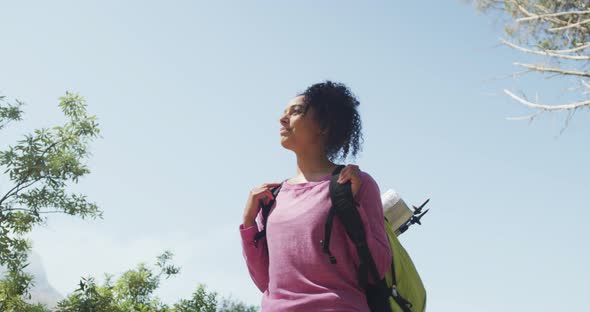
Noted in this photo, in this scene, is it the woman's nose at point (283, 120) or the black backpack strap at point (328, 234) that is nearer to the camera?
the black backpack strap at point (328, 234)

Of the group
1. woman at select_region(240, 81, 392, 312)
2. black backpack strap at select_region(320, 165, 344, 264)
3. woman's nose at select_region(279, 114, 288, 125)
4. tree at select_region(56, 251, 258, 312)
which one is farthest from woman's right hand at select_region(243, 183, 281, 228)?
tree at select_region(56, 251, 258, 312)

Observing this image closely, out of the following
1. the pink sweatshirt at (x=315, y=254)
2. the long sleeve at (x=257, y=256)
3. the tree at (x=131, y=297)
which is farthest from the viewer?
the tree at (x=131, y=297)

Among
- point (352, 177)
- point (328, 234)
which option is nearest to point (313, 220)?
point (328, 234)

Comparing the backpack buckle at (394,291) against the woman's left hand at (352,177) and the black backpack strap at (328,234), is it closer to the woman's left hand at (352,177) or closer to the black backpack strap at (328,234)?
the black backpack strap at (328,234)

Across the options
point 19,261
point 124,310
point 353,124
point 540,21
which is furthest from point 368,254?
point 540,21

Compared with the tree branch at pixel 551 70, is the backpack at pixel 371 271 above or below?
below

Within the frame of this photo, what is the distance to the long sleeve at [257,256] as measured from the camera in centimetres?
222

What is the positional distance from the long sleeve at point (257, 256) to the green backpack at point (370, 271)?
385 mm

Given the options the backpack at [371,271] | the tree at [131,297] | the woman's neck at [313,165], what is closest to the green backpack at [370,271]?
the backpack at [371,271]

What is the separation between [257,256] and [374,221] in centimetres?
51

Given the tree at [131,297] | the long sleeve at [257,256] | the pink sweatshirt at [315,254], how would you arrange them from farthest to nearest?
the tree at [131,297] → the long sleeve at [257,256] → the pink sweatshirt at [315,254]

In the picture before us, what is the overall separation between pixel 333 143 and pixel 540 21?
34.7ft

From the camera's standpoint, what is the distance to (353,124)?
2369mm

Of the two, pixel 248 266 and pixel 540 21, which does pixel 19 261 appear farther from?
pixel 540 21
